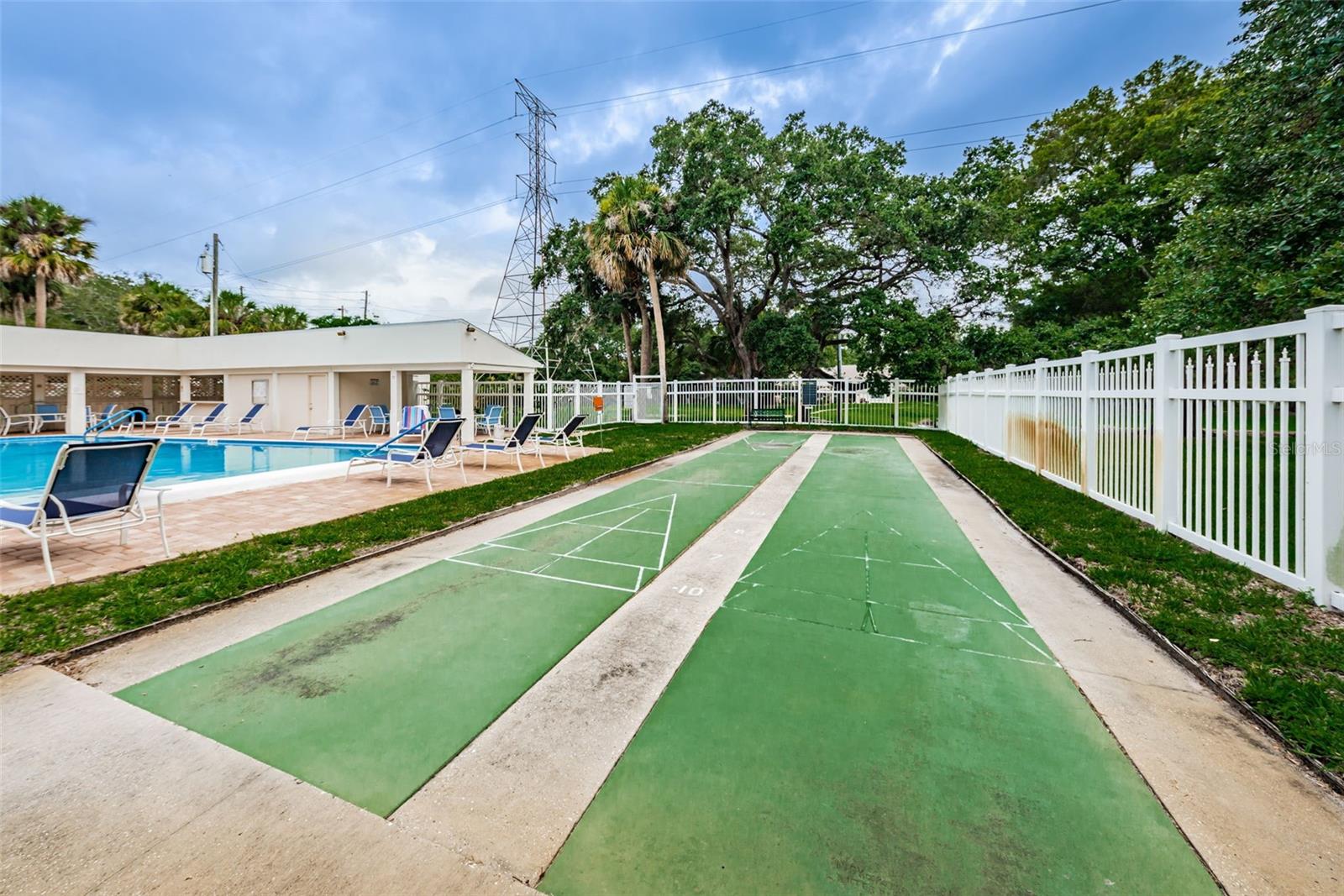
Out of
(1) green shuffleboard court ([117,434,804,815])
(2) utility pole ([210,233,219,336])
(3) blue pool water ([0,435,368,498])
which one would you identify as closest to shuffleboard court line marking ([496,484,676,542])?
(1) green shuffleboard court ([117,434,804,815])

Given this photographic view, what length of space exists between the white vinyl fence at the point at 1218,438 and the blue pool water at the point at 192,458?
13103 mm

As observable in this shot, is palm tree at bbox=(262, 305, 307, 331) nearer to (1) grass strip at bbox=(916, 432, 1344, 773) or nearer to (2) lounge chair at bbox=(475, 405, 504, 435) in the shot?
(2) lounge chair at bbox=(475, 405, 504, 435)

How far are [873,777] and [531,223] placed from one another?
3075 cm

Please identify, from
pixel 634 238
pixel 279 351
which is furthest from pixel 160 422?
pixel 634 238

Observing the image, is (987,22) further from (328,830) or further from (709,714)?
(328,830)

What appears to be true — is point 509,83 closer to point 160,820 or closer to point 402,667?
point 402,667

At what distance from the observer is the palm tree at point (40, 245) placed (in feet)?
66.3

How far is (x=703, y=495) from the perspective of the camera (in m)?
7.45

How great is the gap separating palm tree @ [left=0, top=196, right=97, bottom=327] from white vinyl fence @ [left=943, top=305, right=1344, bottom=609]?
32891 mm

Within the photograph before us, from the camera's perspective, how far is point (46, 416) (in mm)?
18422

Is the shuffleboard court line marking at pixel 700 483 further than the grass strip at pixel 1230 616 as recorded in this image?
Yes

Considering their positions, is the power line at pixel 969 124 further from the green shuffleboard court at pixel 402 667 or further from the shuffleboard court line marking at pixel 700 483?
the green shuffleboard court at pixel 402 667

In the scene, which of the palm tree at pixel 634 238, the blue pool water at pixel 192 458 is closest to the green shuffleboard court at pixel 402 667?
the blue pool water at pixel 192 458

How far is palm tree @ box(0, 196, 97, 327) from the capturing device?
20219 mm
